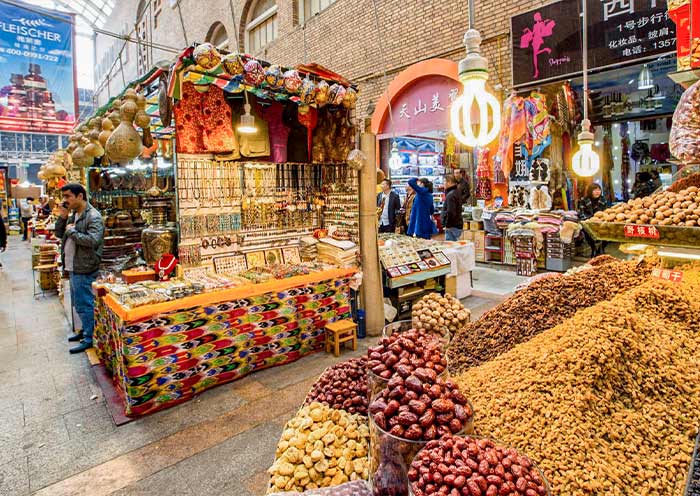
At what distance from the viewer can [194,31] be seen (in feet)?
46.5

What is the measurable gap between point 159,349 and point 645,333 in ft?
9.92

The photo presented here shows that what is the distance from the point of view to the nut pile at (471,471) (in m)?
0.99

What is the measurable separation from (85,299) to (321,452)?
13.4ft

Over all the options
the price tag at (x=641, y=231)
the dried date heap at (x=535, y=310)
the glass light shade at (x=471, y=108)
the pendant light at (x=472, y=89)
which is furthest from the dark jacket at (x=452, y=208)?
the price tag at (x=641, y=231)

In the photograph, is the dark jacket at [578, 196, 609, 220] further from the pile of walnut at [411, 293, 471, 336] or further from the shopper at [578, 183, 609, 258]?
the pile of walnut at [411, 293, 471, 336]

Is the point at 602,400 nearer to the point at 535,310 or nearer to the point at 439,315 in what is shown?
the point at 535,310

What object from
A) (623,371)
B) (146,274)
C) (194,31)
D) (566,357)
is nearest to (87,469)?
(146,274)

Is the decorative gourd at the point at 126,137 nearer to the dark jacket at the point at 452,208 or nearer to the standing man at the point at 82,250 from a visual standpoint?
the standing man at the point at 82,250

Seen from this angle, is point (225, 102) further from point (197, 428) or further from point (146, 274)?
Result: point (197, 428)

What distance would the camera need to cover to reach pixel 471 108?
253 centimetres

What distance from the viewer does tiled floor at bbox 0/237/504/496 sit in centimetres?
235

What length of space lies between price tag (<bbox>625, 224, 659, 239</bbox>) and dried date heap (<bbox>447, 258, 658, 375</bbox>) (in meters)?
0.37

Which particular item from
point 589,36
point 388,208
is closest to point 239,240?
point 388,208

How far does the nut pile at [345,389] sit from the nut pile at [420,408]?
410 millimetres
